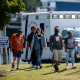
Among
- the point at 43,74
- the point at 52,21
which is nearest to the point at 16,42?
the point at 43,74

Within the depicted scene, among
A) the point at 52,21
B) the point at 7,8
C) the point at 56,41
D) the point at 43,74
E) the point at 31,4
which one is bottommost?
the point at 43,74

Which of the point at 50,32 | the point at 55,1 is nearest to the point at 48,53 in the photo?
the point at 50,32

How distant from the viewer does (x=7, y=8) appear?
607 inches

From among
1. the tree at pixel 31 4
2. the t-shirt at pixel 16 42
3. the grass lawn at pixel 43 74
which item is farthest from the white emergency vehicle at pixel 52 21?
the tree at pixel 31 4

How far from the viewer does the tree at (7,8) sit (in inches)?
603

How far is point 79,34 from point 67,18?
118 centimetres

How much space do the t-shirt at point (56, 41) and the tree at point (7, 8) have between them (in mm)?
1642

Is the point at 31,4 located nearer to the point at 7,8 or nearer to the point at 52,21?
the point at 52,21

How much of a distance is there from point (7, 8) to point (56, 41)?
7.61 feet

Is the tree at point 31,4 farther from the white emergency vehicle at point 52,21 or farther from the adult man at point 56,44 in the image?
the adult man at point 56,44

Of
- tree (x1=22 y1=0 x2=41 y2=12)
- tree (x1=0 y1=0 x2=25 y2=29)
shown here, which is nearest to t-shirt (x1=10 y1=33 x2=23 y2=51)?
tree (x1=0 y1=0 x2=25 y2=29)

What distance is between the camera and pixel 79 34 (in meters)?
22.8

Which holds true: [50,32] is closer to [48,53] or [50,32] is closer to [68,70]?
[48,53]

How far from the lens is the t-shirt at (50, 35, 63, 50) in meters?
16.3
